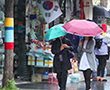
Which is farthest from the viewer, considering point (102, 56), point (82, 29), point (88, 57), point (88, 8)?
point (88, 8)

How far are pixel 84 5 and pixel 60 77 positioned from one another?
5.04 m

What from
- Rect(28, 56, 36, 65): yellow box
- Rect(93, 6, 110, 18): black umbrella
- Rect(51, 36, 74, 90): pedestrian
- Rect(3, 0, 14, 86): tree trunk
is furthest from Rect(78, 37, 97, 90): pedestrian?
Rect(93, 6, 110, 18): black umbrella

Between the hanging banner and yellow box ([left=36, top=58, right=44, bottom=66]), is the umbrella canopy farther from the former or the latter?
yellow box ([left=36, top=58, right=44, bottom=66])

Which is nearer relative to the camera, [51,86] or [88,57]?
[88,57]

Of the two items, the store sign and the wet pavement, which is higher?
the store sign

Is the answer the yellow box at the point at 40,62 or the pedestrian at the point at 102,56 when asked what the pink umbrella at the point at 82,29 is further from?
→ the pedestrian at the point at 102,56

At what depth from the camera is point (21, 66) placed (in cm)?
1232

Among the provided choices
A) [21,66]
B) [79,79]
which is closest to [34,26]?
[21,66]

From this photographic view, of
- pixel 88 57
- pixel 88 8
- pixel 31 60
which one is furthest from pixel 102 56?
pixel 88 57

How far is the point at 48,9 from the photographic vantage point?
12016mm

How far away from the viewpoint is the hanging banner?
11.9 metres

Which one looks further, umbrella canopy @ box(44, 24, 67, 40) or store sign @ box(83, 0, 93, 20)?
store sign @ box(83, 0, 93, 20)

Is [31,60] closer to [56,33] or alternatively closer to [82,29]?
[56,33]

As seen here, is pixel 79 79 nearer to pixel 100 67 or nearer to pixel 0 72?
pixel 100 67
